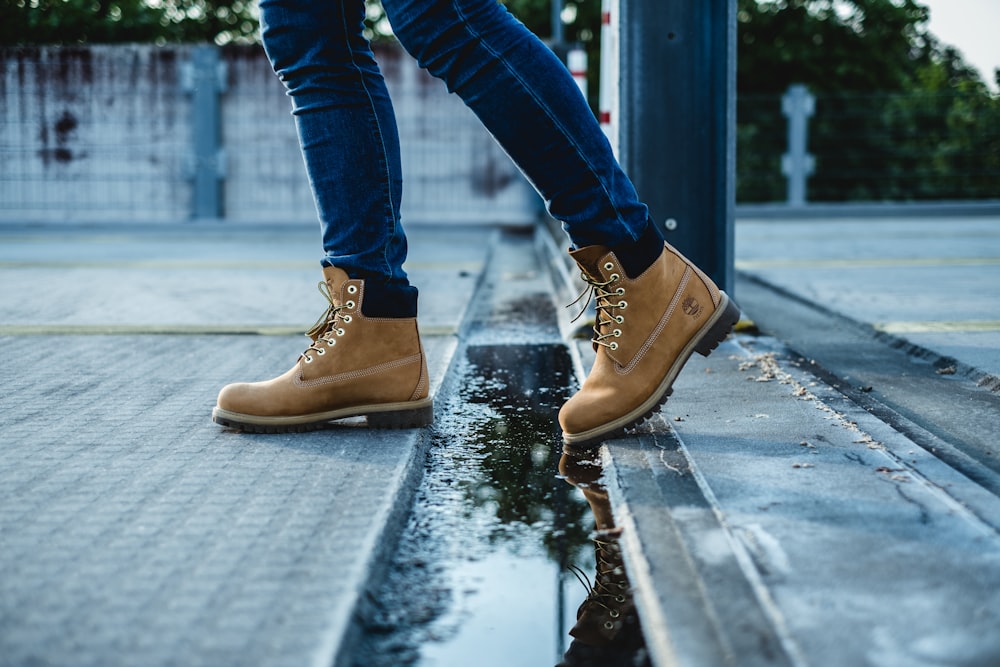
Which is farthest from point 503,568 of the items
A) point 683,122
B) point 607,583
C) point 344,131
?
point 683,122

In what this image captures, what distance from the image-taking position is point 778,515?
142 centimetres

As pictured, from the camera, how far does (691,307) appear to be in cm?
193

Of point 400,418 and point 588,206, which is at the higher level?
point 588,206

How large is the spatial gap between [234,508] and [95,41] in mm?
15790

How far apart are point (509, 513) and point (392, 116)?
0.80 m

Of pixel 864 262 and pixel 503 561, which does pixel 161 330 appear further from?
pixel 864 262

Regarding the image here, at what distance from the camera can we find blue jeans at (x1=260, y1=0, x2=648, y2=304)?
5.79 ft

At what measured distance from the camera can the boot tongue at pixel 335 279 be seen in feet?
6.53

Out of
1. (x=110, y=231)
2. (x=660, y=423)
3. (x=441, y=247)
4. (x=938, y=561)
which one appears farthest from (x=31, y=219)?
(x=938, y=561)

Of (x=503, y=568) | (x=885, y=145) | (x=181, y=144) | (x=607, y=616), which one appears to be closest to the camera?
(x=607, y=616)

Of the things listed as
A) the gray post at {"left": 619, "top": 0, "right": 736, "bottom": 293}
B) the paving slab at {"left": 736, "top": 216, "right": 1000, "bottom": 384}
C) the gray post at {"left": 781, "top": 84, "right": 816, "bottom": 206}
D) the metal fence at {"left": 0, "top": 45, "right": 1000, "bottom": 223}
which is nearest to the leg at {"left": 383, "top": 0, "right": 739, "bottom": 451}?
the paving slab at {"left": 736, "top": 216, "right": 1000, "bottom": 384}

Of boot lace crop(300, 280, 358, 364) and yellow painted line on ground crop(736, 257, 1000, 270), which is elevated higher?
boot lace crop(300, 280, 358, 364)

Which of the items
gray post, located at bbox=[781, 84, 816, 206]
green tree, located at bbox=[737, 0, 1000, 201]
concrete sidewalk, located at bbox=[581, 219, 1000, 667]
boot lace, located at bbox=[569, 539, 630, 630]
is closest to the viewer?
concrete sidewalk, located at bbox=[581, 219, 1000, 667]

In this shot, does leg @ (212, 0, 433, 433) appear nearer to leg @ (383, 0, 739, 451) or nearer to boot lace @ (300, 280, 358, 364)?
boot lace @ (300, 280, 358, 364)
